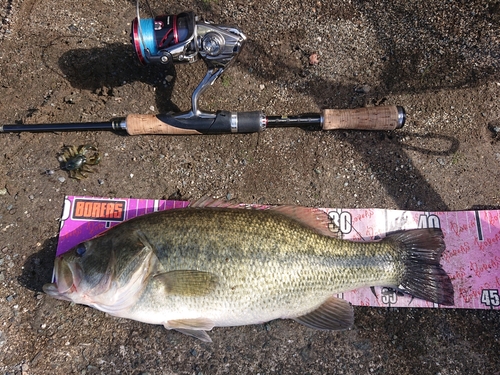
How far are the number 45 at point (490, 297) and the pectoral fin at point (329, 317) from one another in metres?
1.13

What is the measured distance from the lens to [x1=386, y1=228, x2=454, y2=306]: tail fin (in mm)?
2576

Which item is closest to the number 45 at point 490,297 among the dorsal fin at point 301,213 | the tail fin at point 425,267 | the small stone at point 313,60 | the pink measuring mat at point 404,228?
the pink measuring mat at point 404,228

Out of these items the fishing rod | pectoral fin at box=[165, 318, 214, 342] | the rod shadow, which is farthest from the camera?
the rod shadow

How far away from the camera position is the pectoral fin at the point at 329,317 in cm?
250

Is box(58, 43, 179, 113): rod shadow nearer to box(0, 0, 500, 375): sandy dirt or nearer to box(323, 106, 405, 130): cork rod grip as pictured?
box(0, 0, 500, 375): sandy dirt

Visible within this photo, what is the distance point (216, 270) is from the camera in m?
2.24

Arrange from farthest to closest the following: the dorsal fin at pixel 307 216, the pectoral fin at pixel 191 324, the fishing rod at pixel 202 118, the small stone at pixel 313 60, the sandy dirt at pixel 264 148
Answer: the small stone at pixel 313 60
the sandy dirt at pixel 264 148
the dorsal fin at pixel 307 216
the fishing rod at pixel 202 118
the pectoral fin at pixel 191 324

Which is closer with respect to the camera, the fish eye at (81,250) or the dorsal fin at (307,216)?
the fish eye at (81,250)

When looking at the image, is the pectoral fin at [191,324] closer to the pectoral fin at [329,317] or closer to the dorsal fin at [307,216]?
the pectoral fin at [329,317]

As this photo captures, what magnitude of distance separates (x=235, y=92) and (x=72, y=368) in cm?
259

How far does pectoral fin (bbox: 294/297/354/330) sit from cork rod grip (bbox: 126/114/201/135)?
1.67 m

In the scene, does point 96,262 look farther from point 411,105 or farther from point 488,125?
point 488,125

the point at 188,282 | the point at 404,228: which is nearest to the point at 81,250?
the point at 188,282

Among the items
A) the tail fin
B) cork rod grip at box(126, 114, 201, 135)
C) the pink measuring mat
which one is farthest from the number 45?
cork rod grip at box(126, 114, 201, 135)
